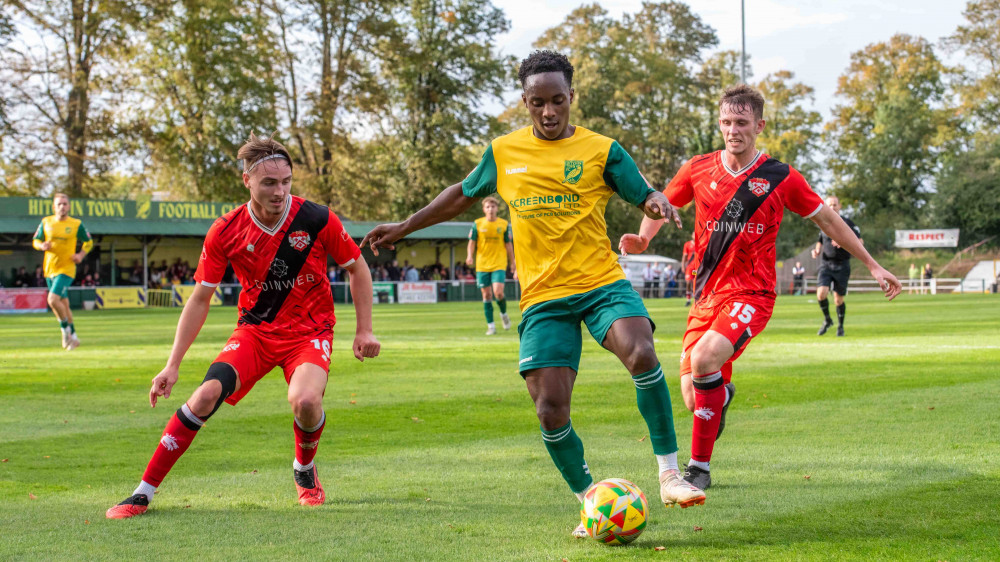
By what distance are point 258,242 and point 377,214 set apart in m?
47.4

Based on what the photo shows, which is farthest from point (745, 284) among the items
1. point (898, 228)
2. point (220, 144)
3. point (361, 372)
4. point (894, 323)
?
point (898, 228)

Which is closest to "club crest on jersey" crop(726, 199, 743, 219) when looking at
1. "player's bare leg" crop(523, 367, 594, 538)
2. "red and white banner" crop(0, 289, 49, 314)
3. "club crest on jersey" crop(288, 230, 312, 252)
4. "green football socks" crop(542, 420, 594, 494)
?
"player's bare leg" crop(523, 367, 594, 538)

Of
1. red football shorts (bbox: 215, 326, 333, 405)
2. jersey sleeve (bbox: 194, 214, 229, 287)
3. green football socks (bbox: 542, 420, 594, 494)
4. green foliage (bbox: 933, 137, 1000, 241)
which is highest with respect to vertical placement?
green foliage (bbox: 933, 137, 1000, 241)

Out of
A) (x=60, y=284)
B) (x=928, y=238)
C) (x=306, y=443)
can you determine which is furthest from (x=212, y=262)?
(x=928, y=238)

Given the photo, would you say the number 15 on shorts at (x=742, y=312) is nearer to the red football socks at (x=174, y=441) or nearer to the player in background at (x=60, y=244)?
the red football socks at (x=174, y=441)

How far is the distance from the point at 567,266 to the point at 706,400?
4.55 feet

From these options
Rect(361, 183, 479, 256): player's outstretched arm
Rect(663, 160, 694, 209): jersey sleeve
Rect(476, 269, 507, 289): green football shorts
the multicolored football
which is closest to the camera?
the multicolored football

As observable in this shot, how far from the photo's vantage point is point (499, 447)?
23.6 feet

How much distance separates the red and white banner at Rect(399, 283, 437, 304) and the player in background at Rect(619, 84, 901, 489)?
34.8 m

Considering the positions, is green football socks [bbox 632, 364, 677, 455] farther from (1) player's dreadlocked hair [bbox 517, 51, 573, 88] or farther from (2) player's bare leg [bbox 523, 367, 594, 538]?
(1) player's dreadlocked hair [bbox 517, 51, 573, 88]

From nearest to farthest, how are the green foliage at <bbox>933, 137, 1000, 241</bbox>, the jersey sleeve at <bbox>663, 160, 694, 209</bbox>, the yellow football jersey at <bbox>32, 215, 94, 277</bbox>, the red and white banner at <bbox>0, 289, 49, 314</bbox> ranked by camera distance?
1. the jersey sleeve at <bbox>663, 160, 694, 209</bbox>
2. the yellow football jersey at <bbox>32, 215, 94, 277</bbox>
3. the red and white banner at <bbox>0, 289, 49, 314</bbox>
4. the green foliage at <bbox>933, 137, 1000, 241</bbox>

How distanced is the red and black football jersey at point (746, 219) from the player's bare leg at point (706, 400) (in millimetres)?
550

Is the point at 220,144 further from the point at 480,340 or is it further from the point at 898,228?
the point at 898,228

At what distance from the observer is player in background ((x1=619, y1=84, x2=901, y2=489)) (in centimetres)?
609
